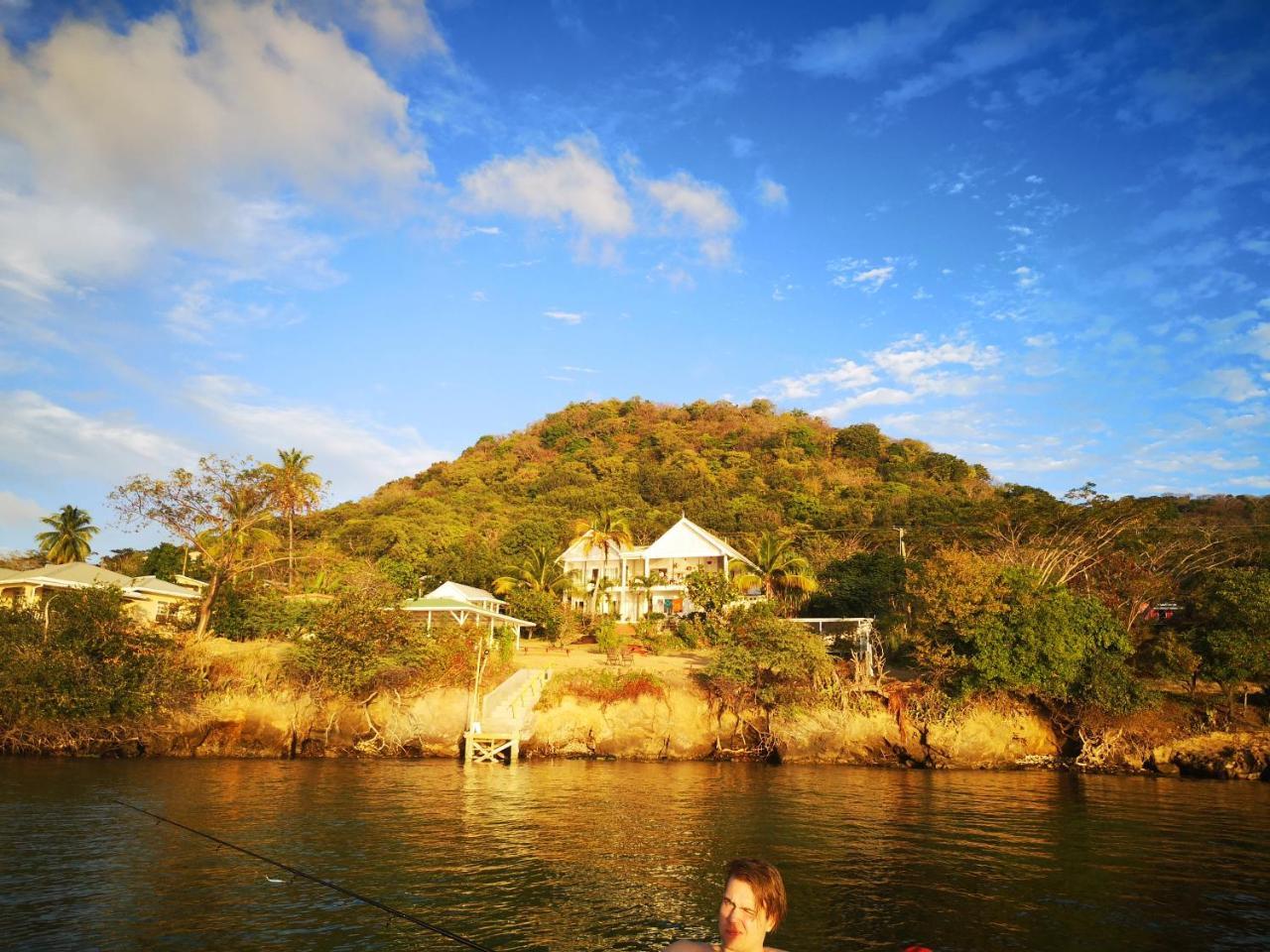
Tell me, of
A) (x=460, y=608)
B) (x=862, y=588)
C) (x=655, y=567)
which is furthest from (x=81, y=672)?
(x=862, y=588)

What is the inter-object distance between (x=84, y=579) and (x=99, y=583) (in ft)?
13.7

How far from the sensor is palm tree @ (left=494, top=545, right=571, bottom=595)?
52.3 m

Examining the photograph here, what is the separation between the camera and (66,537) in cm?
6103

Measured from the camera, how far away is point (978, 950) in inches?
460

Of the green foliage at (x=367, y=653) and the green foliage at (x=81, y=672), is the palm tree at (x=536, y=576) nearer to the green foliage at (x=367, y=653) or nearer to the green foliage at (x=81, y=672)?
the green foliage at (x=367, y=653)

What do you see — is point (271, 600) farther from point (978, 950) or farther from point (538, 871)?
point (978, 950)

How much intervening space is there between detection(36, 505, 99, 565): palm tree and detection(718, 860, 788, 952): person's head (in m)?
71.7

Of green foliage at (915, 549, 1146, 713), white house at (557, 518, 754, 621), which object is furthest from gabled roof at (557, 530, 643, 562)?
green foliage at (915, 549, 1146, 713)

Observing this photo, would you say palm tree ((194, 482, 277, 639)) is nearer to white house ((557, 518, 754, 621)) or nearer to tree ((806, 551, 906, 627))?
white house ((557, 518, 754, 621))

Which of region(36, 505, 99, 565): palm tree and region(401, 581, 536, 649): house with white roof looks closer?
region(401, 581, 536, 649): house with white roof

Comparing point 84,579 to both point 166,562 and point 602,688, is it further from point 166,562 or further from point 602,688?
point 602,688

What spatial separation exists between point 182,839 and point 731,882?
1668 cm

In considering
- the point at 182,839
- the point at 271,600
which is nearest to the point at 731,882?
the point at 182,839

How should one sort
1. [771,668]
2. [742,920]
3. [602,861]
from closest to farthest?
1. [742,920]
2. [602,861]
3. [771,668]
